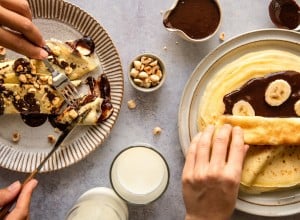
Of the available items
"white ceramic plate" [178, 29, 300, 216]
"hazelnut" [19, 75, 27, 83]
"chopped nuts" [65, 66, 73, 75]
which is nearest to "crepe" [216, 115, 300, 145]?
"white ceramic plate" [178, 29, 300, 216]

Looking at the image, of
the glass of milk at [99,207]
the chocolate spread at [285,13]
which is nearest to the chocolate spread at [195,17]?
the chocolate spread at [285,13]

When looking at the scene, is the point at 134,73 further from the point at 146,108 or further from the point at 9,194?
the point at 9,194

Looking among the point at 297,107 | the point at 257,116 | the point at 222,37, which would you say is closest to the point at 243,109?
the point at 257,116

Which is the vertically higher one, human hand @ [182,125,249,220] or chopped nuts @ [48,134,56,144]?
human hand @ [182,125,249,220]

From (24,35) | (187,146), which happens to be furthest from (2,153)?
(187,146)

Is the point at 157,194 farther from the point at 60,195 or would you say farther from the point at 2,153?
the point at 2,153

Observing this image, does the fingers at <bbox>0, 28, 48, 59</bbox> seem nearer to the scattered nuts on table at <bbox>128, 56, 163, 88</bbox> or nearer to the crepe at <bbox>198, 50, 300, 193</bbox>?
the scattered nuts on table at <bbox>128, 56, 163, 88</bbox>
